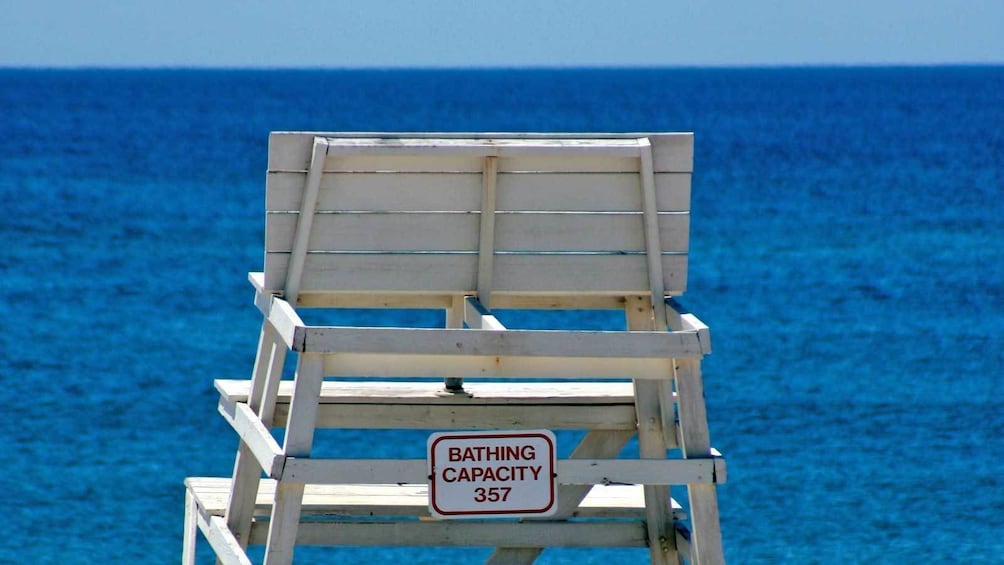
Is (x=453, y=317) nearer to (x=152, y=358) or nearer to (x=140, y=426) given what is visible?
(x=140, y=426)

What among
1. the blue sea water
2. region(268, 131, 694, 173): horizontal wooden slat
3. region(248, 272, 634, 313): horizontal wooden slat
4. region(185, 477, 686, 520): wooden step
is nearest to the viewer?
region(268, 131, 694, 173): horizontal wooden slat

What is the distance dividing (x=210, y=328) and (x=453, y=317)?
17.7m

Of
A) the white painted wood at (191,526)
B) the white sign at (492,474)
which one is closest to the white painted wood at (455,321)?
the white painted wood at (191,526)

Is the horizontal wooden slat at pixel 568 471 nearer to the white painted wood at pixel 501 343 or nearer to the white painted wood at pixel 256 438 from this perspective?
the white painted wood at pixel 256 438

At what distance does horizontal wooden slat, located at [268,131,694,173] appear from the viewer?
5.05m

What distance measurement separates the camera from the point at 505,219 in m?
5.23

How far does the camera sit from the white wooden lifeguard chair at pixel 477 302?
4.88 meters

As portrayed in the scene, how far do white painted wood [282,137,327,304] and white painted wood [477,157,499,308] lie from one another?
48 centimetres

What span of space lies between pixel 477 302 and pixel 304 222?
21.4 inches

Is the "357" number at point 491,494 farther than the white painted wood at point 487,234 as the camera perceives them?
No

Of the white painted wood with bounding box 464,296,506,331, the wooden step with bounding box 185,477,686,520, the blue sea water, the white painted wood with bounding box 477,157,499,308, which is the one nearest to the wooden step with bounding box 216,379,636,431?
the wooden step with bounding box 185,477,686,520

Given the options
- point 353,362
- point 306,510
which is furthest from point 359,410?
point 353,362

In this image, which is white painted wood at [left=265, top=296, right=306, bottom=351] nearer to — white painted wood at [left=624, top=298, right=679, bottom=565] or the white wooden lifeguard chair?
the white wooden lifeguard chair

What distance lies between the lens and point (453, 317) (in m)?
6.09
